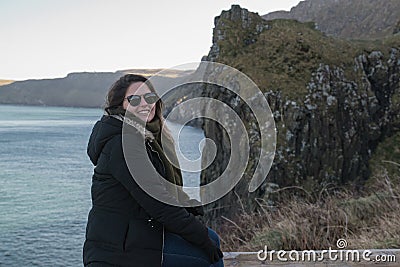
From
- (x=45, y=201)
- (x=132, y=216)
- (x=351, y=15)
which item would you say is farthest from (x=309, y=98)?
(x=351, y=15)

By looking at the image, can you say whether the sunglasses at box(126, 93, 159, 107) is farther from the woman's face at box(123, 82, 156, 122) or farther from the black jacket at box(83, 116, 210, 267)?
the black jacket at box(83, 116, 210, 267)

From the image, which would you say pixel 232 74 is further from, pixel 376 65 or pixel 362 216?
pixel 362 216

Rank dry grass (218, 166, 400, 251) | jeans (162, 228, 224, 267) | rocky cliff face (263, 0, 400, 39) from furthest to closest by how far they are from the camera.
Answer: rocky cliff face (263, 0, 400, 39), dry grass (218, 166, 400, 251), jeans (162, 228, 224, 267)

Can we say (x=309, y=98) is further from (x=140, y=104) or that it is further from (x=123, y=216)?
(x=123, y=216)

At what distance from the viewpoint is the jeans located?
105 inches

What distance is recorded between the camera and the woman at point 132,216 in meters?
2.55

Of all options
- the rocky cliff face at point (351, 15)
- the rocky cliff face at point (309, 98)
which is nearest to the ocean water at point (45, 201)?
the rocky cliff face at point (309, 98)

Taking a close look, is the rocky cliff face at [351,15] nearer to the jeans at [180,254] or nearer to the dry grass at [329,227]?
the dry grass at [329,227]

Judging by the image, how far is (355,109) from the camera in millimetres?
16984

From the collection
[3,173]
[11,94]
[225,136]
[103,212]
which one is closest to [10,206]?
[3,173]

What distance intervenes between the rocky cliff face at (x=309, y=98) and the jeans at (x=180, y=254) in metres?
11.2

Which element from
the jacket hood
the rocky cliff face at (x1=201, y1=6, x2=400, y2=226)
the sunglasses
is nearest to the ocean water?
the sunglasses

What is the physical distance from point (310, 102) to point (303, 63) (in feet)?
7.15

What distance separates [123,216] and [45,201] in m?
29.4
